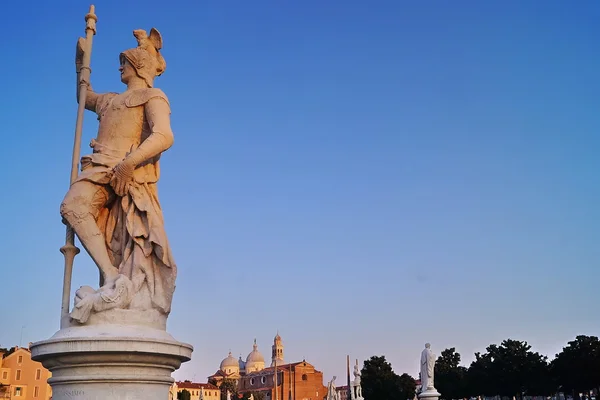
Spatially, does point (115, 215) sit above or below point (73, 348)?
above

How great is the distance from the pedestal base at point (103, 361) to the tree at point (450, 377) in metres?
71.7

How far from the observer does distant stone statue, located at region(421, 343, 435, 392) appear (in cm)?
1982

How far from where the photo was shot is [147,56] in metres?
6.73

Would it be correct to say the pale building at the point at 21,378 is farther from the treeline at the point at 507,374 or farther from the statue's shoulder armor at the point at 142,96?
the statue's shoulder armor at the point at 142,96

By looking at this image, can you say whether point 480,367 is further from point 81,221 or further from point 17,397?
point 81,221

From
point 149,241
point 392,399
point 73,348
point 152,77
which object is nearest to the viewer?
point 73,348

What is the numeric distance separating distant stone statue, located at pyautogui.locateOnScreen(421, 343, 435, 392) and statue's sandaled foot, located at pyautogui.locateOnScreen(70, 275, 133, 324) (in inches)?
633

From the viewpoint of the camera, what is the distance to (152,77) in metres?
6.81

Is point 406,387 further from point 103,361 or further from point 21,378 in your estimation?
point 103,361

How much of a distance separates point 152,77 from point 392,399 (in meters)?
75.1

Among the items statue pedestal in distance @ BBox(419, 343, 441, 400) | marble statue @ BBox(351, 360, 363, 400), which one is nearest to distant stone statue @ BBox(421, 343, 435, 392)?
statue pedestal in distance @ BBox(419, 343, 441, 400)

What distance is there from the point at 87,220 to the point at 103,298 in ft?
3.08

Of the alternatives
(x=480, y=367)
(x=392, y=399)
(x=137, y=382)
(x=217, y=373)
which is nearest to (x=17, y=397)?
(x=392, y=399)

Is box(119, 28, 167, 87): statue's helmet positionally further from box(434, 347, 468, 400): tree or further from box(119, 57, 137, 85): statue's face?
box(434, 347, 468, 400): tree
